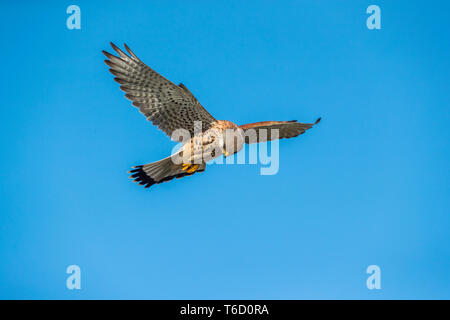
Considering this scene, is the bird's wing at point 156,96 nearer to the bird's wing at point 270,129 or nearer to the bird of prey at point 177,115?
the bird of prey at point 177,115

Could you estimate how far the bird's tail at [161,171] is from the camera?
20.9 feet

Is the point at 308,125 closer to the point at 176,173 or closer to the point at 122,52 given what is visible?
the point at 176,173

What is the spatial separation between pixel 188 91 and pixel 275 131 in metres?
1.73

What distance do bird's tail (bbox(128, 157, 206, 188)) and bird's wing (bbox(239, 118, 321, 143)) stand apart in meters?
0.85

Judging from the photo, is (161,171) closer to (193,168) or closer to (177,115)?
(193,168)

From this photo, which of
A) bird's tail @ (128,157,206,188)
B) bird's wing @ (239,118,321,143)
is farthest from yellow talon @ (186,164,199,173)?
bird's wing @ (239,118,321,143)

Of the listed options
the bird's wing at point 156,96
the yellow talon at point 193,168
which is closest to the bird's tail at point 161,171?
the yellow talon at point 193,168

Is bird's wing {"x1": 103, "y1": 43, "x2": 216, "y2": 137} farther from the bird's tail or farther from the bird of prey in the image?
the bird's tail

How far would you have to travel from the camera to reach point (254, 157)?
20.5ft

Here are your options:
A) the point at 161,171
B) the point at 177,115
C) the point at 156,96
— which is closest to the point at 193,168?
the point at 161,171

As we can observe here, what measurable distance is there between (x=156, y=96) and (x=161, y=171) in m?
1.16

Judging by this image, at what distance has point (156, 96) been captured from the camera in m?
5.89

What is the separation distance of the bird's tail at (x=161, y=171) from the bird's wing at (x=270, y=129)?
85cm
